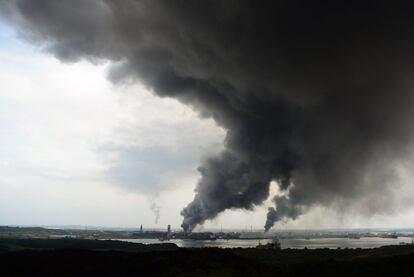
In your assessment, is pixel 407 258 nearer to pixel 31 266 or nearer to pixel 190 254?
pixel 190 254

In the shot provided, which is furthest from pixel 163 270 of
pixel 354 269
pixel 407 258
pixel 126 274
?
pixel 407 258

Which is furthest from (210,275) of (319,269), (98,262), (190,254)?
(98,262)

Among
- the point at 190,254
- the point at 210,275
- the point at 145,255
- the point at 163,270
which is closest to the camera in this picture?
the point at 210,275

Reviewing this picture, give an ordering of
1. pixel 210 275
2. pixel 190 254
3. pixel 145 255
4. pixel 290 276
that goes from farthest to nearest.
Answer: pixel 145 255, pixel 190 254, pixel 290 276, pixel 210 275

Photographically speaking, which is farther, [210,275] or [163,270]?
[163,270]

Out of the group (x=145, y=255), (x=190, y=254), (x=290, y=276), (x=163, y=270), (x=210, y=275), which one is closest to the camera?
(x=210, y=275)

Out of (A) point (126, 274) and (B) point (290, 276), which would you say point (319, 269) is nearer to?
(B) point (290, 276)

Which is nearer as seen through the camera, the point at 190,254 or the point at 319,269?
the point at 319,269

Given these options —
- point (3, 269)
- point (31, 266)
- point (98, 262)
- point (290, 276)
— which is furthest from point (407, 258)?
point (3, 269)

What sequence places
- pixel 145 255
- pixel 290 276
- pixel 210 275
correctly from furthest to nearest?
pixel 145 255 → pixel 290 276 → pixel 210 275
